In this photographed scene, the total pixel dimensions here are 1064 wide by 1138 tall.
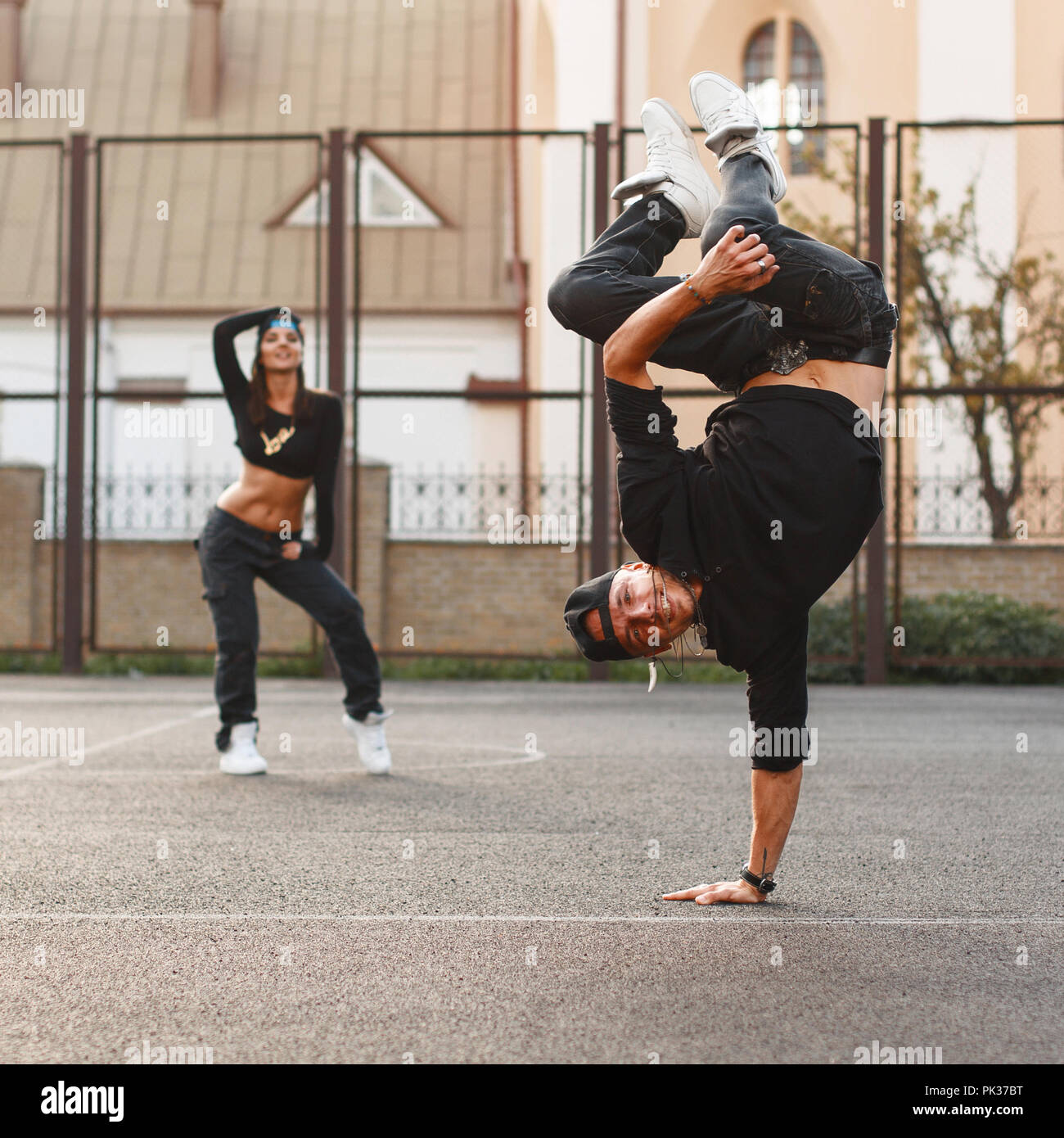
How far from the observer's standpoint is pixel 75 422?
13.0m

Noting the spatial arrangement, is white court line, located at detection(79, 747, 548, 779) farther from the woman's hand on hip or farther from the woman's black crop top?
the woman's hand on hip

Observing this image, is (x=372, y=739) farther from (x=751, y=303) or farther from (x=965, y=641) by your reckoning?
(x=965, y=641)

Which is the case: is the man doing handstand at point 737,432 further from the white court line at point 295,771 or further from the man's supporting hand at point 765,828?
the white court line at point 295,771

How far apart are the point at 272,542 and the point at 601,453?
6116 millimetres

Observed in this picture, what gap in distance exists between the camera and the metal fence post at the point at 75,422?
1288cm

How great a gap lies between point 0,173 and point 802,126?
18.1m

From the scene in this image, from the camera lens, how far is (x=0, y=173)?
24.5 meters

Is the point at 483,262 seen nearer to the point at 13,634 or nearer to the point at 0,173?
the point at 0,173

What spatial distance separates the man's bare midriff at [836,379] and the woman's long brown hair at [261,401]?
3488 millimetres

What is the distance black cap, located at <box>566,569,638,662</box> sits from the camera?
3.44 metres

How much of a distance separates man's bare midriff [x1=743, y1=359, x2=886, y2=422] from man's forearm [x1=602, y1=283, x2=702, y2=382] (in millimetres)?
333

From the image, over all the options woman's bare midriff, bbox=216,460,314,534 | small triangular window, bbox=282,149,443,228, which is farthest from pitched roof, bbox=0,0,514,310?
woman's bare midriff, bbox=216,460,314,534

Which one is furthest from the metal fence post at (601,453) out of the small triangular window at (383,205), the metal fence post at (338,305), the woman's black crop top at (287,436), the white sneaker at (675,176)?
the small triangular window at (383,205)
